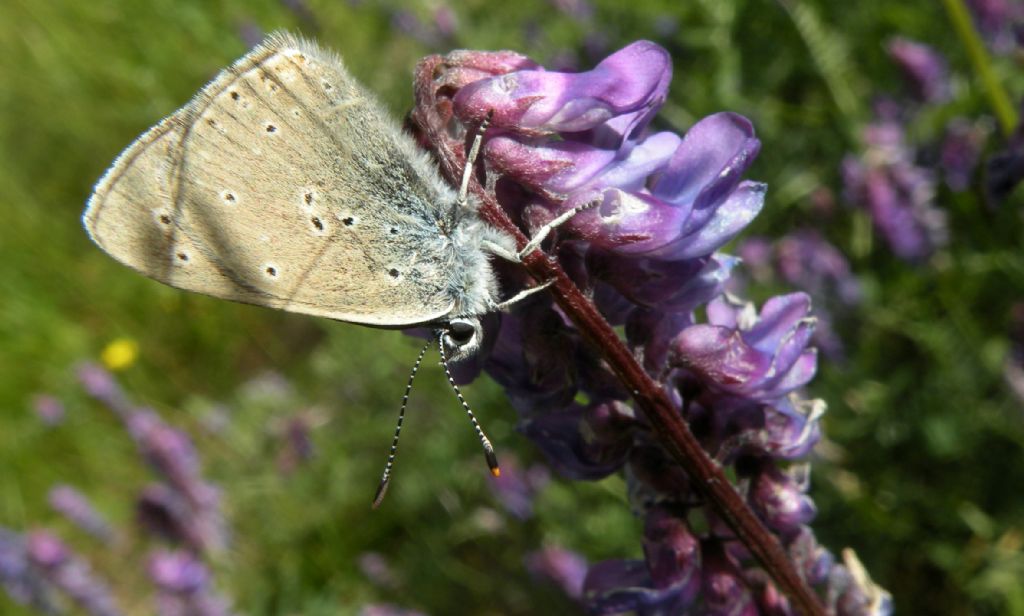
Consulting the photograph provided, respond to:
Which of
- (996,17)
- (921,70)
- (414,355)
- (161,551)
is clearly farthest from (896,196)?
(161,551)

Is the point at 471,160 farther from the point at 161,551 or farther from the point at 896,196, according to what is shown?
the point at 161,551

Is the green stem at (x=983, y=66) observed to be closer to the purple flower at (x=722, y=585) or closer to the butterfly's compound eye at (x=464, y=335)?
the purple flower at (x=722, y=585)

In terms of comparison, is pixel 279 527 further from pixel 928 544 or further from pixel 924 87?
pixel 924 87

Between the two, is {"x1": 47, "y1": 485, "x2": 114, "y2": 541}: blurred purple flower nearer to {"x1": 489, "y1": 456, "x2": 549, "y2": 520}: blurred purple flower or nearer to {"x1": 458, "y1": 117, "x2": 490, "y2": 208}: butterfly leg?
{"x1": 489, "y1": 456, "x2": 549, "y2": 520}: blurred purple flower

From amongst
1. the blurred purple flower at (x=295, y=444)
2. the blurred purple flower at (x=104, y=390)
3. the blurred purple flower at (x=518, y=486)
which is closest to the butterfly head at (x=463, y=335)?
the blurred purple flower at (x=518, y=486)

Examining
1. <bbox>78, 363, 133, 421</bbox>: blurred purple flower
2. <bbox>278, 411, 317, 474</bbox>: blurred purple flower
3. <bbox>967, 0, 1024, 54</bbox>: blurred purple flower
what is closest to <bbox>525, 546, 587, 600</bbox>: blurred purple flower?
<bbox>278, 411, 317, 474</bbox>: blurred purple flower

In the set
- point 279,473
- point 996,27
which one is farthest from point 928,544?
point 279,473

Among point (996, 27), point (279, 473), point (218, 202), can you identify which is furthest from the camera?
A: point (279, 473)
